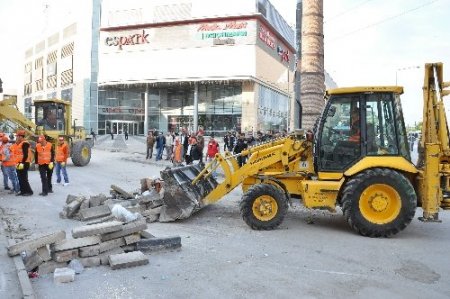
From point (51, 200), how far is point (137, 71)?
4105cm

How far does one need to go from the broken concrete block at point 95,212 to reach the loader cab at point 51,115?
1086cm

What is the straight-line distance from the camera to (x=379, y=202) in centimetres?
770

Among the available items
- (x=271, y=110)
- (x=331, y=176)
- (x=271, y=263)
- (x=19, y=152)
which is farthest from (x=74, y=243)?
(x=271, y=110)

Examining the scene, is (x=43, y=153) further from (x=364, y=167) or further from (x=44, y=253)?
(x=364, y=167)

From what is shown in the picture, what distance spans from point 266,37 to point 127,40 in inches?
649

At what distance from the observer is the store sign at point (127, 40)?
5002cm

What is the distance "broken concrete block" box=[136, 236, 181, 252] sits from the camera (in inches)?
265

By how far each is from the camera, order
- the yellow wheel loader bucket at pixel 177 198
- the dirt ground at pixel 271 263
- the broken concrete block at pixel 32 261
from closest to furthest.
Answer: the dirt ground at pixel 271 263 < the broken concrete block at pixel 32 261 < the yellow wheel loader bucket at pixel 177 198

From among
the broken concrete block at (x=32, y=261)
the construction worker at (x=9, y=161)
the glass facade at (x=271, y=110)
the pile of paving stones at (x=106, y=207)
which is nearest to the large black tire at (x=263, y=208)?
the pile of paving stones at (x=106, y=207)

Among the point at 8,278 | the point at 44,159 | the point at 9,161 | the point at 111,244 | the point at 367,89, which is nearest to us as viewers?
the point at 8,278

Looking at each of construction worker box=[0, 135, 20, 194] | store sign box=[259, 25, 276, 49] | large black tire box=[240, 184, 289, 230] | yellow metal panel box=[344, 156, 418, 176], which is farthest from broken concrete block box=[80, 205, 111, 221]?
store sign box=[259, 25, 276, 49]

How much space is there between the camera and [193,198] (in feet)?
28.6

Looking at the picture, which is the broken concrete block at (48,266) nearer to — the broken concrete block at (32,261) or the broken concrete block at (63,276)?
the broken concrete block at (32,261)

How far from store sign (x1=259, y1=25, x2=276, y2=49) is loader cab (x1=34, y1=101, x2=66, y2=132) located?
30966mm
